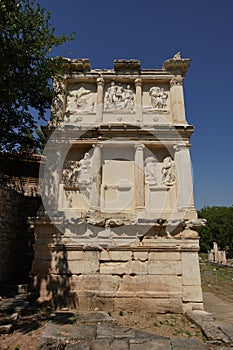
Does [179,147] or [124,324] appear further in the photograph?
[179,147]

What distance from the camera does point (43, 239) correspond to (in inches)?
327

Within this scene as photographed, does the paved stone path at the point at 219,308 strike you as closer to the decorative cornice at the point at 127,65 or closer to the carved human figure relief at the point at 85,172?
the carved human figure relief at the point at 85,172

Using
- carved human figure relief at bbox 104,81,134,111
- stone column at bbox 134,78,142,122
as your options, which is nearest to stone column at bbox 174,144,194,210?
stone column at bbox 134,78,142,122

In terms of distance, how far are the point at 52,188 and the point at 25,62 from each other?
162 inches

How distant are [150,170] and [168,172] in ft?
2.16

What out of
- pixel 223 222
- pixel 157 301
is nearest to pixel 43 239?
pixel 157 301

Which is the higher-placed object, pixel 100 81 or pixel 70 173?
pixel 100 81

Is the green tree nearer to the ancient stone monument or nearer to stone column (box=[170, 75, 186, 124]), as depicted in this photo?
the ancient stone monument

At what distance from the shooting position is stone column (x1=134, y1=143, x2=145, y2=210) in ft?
29.0

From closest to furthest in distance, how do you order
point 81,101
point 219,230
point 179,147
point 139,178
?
1. point 139,178
2. point 179,147
3. point 81,101
4. point 219,230

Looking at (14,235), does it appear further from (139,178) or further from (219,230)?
(219,230)

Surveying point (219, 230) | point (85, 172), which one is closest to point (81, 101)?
point (85, 172)

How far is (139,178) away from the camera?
9172 millimetres

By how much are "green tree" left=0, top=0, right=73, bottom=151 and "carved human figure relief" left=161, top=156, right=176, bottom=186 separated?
472cm
